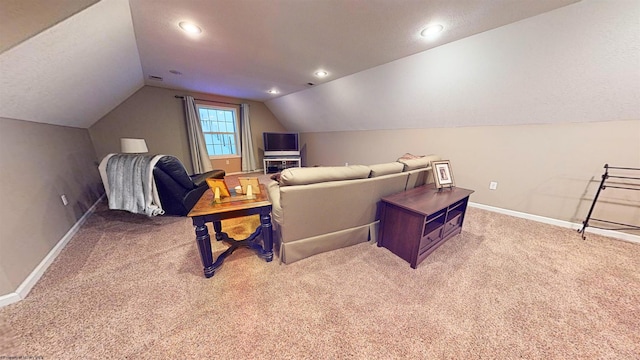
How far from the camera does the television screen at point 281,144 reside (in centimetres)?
548

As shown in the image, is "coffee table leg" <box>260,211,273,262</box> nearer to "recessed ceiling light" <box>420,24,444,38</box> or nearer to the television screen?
Result: "recessed ceiling light" <box>420,24,444,38</box>

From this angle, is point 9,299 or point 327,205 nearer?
point 9,299

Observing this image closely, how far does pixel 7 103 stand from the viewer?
1.51 meters

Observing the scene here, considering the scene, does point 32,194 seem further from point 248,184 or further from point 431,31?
point 431,31

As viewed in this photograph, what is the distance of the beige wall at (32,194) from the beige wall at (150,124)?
60.3 inches

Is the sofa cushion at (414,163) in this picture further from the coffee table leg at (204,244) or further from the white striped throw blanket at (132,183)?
the white striped throw blanket at (132,183)

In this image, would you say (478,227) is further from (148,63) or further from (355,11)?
(148,63)

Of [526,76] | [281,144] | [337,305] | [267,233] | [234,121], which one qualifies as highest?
[526,76]

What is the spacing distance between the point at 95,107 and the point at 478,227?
5.89 metres

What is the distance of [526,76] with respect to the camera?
2.13 m

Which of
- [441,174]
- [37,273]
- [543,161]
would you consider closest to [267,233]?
[37,273]

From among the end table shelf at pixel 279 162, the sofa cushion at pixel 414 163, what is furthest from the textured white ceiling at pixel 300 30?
the end table shelf at pixel 279 162

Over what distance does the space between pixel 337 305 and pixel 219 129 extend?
5508 mm

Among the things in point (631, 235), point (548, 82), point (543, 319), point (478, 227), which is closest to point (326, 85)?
point (548, 82)
